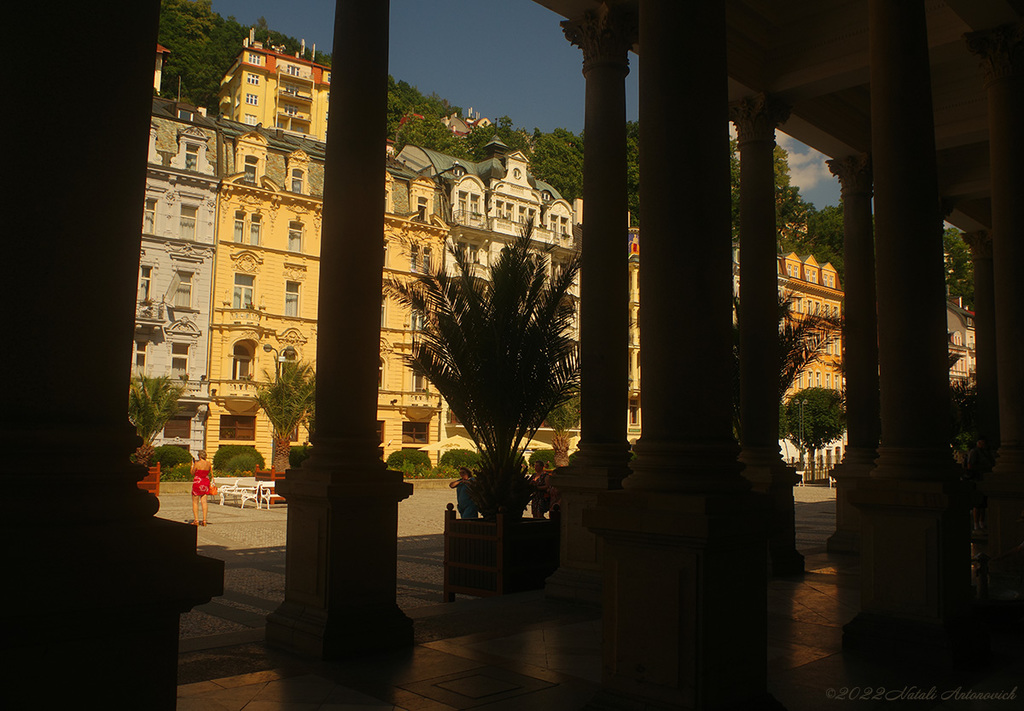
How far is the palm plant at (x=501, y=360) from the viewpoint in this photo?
11.7 meters

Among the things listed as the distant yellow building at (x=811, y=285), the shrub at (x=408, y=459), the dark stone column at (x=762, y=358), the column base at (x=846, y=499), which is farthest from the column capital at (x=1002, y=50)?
the distant yellow building at (x=811, y=285)

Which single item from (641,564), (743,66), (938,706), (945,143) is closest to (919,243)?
(938,706)

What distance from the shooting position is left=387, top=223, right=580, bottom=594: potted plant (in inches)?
459

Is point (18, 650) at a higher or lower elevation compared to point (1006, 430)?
lower

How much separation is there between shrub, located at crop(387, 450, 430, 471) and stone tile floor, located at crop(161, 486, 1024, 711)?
92.8 ft

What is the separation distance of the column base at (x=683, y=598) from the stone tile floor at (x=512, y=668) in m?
0.83

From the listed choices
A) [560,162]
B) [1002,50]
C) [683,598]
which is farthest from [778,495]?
[560,162]

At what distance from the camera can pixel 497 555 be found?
10.5 m

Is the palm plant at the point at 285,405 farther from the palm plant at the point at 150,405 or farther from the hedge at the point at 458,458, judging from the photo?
the hedge at the point at 458,458

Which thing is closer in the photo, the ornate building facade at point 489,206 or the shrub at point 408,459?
the shrub at point 408,459

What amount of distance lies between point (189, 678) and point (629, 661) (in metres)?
3.61

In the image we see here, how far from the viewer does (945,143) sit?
16.0 m

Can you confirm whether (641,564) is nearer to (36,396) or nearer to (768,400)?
(36,396)

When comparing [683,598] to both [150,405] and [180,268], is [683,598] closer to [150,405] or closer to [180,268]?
[150,405]
